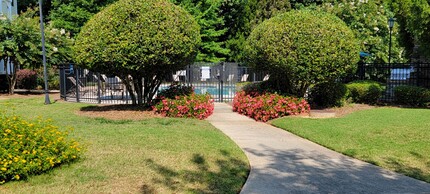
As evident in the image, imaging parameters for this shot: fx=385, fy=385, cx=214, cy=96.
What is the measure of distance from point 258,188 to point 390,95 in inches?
504

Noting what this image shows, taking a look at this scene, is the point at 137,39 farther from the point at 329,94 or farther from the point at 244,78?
the point at 244,78

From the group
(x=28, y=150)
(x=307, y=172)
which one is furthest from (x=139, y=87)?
(x=307, y=172)

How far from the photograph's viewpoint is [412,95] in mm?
14469

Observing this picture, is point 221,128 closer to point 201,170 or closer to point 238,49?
point 201,170

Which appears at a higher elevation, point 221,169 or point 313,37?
point 313,37

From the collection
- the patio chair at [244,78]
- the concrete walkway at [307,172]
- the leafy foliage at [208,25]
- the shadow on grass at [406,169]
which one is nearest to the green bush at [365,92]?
the concrete walkway at [307,172]

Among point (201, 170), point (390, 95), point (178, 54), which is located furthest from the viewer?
point (390, 95)

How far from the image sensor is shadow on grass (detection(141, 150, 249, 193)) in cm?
484

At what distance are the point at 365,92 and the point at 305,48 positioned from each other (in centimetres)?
498

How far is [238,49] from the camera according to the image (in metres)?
30.4

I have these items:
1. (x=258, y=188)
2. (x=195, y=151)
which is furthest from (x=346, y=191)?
(x=195, y=151)

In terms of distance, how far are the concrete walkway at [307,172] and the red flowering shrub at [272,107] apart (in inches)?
105

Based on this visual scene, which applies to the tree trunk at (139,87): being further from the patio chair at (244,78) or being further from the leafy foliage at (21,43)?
the patio chair at (244,78)

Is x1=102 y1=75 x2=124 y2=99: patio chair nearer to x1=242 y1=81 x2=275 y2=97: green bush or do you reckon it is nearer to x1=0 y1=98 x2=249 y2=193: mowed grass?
x1=242 y1=81 x2=275 y2=97: green bush
